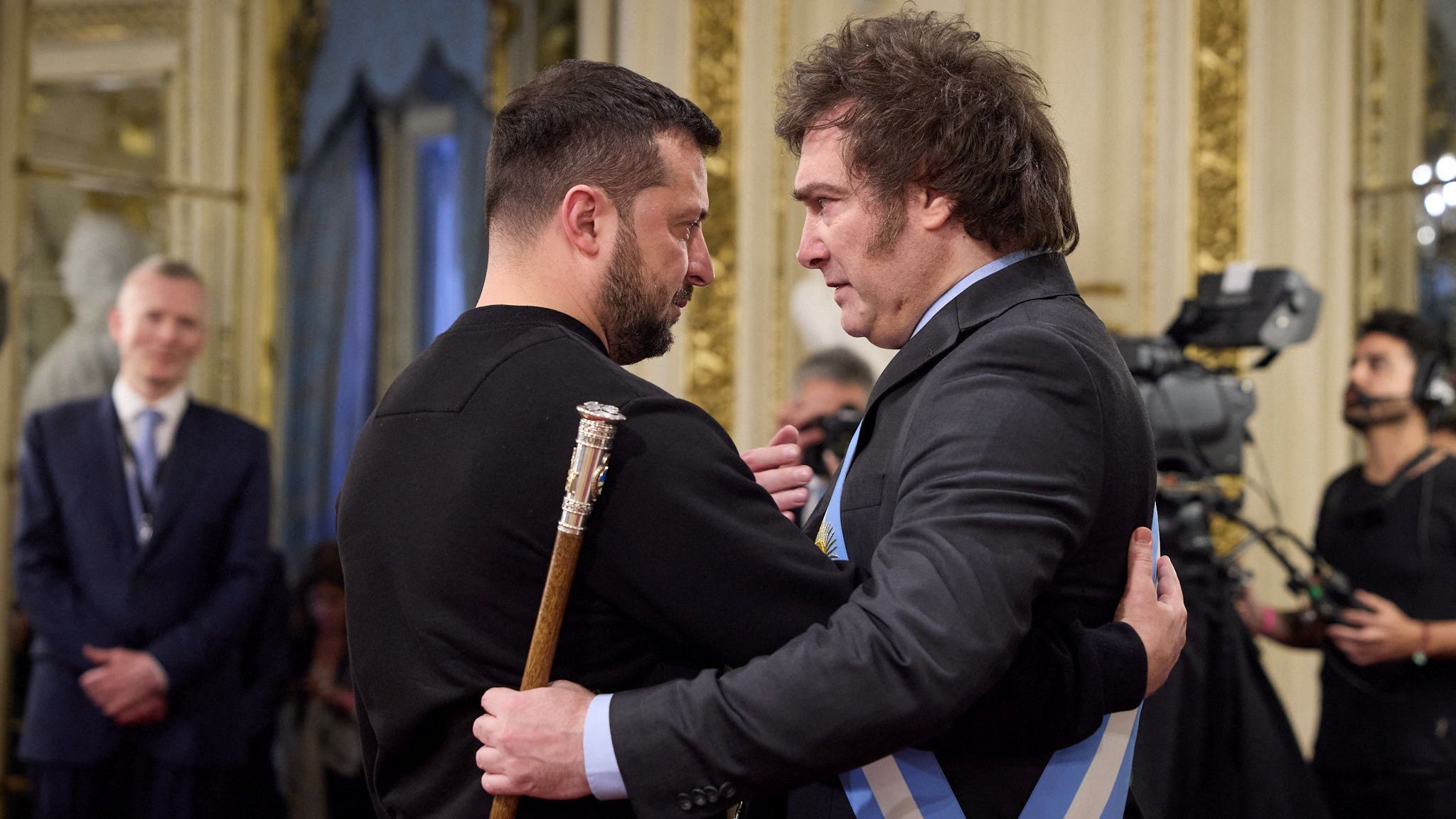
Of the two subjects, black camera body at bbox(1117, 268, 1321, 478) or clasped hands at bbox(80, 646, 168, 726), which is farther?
clasped hands at bbox(80, 646, 168, 726)

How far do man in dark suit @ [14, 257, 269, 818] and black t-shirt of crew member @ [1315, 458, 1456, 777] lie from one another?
9.35 ft

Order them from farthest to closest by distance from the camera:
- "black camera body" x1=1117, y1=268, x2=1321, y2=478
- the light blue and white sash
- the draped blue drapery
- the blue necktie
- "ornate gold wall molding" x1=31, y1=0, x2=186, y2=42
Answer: the draped blue drapery → "ornate gold wall molding" x1=31, y1=0, x2=186, y2=42 → the blue necktie → "black camera body" x1=1117, y1=268, x2=1321, y2=478 → the light blue and white sash

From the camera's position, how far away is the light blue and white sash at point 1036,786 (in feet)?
5.23

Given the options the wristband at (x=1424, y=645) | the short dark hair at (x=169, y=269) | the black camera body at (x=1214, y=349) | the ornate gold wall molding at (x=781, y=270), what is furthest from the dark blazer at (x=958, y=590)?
the ornate gold wall molding at (x=781, y=270)

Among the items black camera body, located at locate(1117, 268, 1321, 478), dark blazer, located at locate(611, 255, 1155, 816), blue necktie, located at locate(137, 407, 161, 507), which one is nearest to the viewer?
dark blazer, located at locate(611, 255, 1155, 816)

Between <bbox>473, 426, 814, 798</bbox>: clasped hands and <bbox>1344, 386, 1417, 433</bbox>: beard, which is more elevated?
<bbox>1344, 386, 1417, 433</bbox>: beard

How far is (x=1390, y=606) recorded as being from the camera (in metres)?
3.39

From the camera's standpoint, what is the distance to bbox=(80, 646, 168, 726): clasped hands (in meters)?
3.79

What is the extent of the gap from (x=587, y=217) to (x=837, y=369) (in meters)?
2.35

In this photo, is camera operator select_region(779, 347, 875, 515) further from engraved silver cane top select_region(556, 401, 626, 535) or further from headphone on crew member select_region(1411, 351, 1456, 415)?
engraved silver cane top select_region(556, 401, 626, 535)

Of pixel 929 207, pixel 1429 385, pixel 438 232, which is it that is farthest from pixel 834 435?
pixel 438 232


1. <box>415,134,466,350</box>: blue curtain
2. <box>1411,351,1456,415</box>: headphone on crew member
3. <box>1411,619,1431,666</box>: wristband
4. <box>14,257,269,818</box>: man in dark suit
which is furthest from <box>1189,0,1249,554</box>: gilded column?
<box>14,257,269,818</box>: man in dark suit

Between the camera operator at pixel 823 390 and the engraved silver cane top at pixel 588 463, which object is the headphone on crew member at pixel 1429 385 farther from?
the engraved silver cane top at pixel 588 463

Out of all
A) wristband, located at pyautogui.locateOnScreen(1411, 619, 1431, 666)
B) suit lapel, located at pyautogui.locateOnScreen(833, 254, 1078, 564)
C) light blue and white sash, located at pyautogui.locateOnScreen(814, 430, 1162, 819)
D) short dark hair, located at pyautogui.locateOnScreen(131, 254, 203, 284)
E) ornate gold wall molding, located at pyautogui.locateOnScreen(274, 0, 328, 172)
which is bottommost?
wristband, located at pyautogui.locateOnScreen(1411, 619, 1431, 666)
